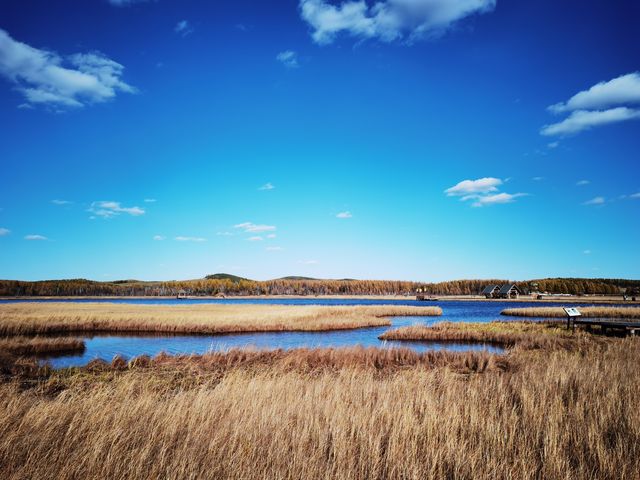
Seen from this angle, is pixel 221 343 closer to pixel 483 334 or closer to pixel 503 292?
pixel 483 334

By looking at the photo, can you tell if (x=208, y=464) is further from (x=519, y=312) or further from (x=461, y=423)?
(x=519, y=312)

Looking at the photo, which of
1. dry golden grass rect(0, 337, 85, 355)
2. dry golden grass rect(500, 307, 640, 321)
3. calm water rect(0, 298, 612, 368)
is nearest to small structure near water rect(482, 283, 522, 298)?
dry golden grass rect(500, 307, 640, 321)

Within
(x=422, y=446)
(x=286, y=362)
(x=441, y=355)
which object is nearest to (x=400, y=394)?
(x=422, y=446)

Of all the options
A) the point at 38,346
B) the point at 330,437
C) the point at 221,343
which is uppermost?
the point at 330,437

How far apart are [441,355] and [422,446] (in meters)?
14.1

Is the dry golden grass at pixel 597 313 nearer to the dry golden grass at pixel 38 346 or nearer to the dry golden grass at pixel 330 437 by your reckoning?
the dry golden grass at pixel 330 437

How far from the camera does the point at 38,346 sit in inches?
919

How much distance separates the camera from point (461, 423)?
610 cm

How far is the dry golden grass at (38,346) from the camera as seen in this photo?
22.0m

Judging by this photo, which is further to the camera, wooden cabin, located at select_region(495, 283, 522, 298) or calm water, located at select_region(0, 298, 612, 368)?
wooden cabin, located at select_region(495, 283, 522, 298)

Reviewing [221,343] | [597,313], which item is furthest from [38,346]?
[597,313]

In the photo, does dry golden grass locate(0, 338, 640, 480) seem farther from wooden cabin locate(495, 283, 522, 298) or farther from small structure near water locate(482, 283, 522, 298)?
small structure near water locate(482, 283, 522, 298)

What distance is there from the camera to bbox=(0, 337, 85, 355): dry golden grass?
2201cm

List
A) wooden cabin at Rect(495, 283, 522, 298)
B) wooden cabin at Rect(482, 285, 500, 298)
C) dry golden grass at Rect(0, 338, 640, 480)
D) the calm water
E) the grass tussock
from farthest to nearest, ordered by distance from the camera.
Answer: wooden cabin at Rect(482, 285, 500, 298) → wooden cabin at Rect(495, 283, 522, 298) → the grass tussock → the calm water → dry golden grass at Rect(0, 338, 640, 480)
